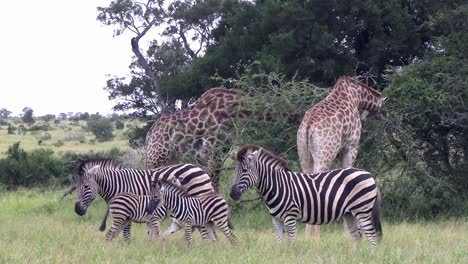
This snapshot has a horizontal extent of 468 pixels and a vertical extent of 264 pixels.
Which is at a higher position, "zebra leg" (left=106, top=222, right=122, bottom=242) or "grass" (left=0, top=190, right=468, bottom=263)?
"zebra leg" (left=106, top=222, right=122, bottom=242)

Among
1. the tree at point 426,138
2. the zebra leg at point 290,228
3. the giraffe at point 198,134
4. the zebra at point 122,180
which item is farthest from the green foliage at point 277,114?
the zebra leg at point 290,228

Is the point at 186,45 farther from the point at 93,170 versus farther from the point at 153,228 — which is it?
the point at 153,228

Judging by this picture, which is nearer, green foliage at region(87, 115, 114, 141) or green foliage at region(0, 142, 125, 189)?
green foliage at region(0, 142, 125, 189)

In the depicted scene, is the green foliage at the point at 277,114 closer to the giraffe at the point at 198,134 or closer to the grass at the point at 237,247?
the giraffe at the point at 198,134

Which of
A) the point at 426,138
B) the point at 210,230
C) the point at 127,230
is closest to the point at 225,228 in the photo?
the point at 210,230

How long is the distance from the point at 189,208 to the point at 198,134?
146 inches

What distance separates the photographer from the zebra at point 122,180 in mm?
10016

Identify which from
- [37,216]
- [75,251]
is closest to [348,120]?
[75,251]

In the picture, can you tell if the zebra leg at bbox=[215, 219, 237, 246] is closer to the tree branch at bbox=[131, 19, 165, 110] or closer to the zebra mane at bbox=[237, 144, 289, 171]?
the zebra mane at bbox=[237, 144, 289, 171]

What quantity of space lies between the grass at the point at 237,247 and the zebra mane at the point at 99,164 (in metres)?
0.93

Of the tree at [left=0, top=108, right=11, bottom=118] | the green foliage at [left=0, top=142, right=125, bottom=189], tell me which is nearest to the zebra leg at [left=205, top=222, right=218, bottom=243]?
the green foliage at [left=0, top=142, right=125, bottom=189]

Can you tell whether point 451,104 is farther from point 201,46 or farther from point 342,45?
point 201,46

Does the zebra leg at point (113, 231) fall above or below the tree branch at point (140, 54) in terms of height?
below

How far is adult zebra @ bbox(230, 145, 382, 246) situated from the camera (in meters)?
9.10
